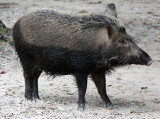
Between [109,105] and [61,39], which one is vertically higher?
[61,39]

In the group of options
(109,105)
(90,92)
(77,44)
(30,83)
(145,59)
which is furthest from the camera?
(90,92)

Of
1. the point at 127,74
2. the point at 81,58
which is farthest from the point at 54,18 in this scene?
the point at 127,74

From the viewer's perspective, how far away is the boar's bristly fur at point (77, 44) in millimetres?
6453

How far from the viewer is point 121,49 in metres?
6.48

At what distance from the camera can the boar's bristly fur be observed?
6.45 meters

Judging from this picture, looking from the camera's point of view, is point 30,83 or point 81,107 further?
point 30,83

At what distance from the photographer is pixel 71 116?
6.22 meters

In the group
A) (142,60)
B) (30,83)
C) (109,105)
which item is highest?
(142,60)

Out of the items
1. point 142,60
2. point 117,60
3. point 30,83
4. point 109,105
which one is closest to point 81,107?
point 109,105

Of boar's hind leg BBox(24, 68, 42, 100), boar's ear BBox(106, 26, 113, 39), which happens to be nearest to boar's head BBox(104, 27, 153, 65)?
boar's ear BBox(106, 26, 113, 39)

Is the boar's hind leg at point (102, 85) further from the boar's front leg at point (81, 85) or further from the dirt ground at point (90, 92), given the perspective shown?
the boar's front leg at point (81, 85)

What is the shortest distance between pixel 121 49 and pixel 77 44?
0.75 metres

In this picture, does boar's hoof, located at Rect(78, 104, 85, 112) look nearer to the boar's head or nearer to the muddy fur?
the muddy fur

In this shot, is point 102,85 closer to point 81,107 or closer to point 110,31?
point 81,107
